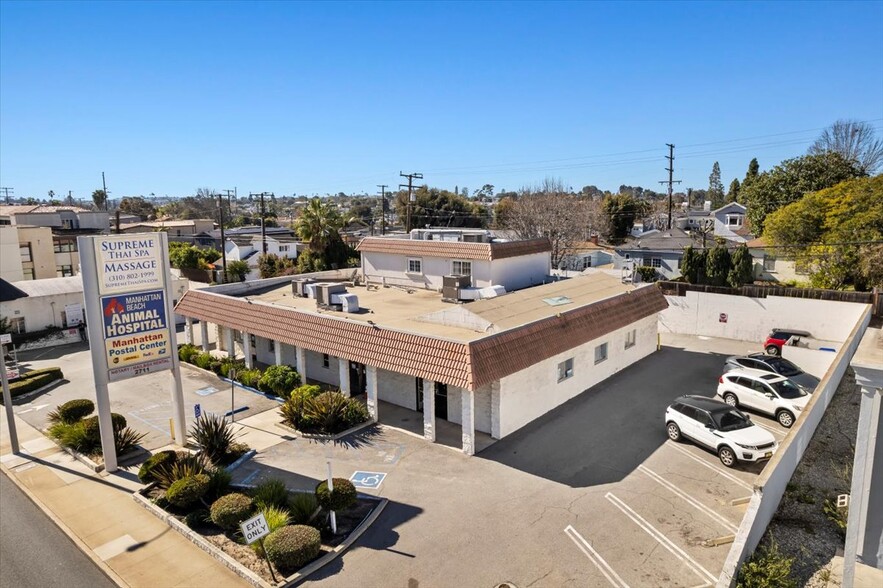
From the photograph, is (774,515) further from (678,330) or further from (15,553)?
(678,330)

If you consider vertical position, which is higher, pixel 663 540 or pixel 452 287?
pixel 452 287

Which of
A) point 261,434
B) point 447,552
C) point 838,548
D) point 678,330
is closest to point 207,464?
point 261,434

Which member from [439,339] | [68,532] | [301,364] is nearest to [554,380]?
[439,339]

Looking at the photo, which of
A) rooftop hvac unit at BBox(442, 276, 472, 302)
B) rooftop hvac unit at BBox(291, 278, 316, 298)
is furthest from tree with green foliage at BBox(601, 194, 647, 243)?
rooftop hvac unit at BBox(291, 278, 316, 298)

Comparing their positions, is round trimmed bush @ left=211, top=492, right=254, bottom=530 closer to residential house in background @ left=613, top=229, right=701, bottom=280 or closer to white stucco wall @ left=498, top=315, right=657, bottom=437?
white stucco wall @ left=498, top=315, right=657, bottom=437

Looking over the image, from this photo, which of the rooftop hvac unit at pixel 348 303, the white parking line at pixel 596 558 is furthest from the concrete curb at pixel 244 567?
the rooftop hvac unit at pixel 348 303

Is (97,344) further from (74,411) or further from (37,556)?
(37,556)
